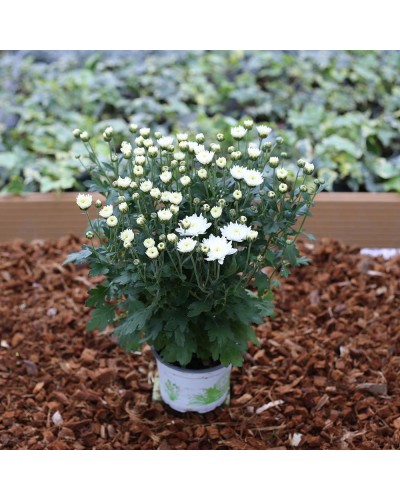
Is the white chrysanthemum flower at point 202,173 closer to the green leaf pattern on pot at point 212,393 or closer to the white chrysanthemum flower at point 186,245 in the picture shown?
the white chrysanthemum flower at point 186,245

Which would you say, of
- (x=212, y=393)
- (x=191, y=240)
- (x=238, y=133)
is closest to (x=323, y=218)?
(x=212, y=393)

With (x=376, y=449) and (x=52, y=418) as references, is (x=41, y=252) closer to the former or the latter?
(x=52, y=418)

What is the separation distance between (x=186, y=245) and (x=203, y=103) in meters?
2.51

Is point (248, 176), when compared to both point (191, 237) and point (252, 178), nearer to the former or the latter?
point (252, 178)

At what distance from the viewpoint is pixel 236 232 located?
75.1 inches

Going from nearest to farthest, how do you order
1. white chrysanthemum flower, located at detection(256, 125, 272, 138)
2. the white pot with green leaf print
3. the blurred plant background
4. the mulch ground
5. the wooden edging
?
1. white chrysanthemum flower, located at detection(256, 125, 272, 138)
2. the white pot with green leaf print
3. the mulch ground
4. the wooden edging
5. the blurred plant background

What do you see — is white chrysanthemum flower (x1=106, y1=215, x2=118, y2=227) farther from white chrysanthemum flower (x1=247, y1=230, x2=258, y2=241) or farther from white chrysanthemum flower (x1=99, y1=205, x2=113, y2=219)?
white chrysanthemum flower (x1=247, y1=230, x2=258, y2=241)

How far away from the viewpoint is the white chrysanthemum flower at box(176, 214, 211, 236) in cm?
186

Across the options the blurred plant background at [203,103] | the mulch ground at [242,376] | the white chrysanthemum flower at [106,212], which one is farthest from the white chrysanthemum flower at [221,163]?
the blurred plant background at [203,103]

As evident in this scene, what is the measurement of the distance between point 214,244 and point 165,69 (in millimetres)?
2850

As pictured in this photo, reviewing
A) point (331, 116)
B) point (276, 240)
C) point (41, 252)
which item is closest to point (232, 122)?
point (331, 116)

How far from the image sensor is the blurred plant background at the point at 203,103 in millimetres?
3701

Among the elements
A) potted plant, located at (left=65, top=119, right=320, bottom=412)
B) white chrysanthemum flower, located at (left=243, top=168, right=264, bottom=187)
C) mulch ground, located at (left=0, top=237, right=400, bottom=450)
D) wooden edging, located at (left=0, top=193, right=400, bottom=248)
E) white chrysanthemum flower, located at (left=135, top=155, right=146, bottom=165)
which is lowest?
mulch ground, located at (left=0, top=237, right=400, bottom=450)

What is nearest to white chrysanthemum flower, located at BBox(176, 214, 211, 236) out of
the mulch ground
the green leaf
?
the green leaf
